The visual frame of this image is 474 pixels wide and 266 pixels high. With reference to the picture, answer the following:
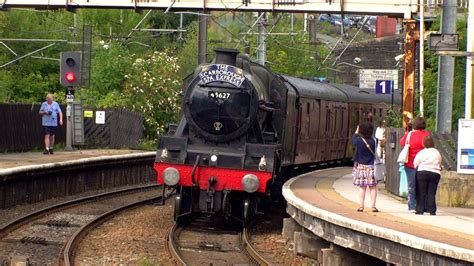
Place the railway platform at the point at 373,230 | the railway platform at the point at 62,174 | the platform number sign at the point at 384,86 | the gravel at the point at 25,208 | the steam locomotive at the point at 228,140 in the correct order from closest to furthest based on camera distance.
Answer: the railway platform at the point at 373,230 → the steam locomotive at the point at 228,140 → the gravel at the point at 25,208 → the railway platform at the point at 62,174 → the platform number sign at the point at 384,86

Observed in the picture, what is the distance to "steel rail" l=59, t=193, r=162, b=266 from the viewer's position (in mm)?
16078

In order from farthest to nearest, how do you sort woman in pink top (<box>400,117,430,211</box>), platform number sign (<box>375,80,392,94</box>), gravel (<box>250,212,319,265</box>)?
platform number sign (<box>375,80,392,94</box>) → gravel (<box>250,212,319,265</box>) → woman in pink top (<box>400,117,430,211</box>)

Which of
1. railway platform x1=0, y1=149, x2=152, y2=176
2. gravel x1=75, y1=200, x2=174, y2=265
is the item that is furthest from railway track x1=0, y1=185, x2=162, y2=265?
railway platform x1=0, y1=149, x2=152, y2=176

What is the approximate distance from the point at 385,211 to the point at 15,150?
16.9 meters

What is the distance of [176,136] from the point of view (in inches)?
814

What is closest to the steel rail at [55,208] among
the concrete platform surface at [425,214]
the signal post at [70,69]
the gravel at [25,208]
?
the gravel at [25,208]

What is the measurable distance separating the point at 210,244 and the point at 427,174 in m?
4.17

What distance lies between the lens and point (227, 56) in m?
21.0

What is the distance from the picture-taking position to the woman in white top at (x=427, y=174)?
53.6ft

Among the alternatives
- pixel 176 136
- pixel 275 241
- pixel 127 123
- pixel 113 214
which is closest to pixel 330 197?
pixel 275 241

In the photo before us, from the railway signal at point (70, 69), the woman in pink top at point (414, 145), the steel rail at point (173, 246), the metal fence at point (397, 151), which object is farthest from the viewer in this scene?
the railway signal at point (70, 69)

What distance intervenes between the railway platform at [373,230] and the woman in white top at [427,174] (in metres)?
0.24

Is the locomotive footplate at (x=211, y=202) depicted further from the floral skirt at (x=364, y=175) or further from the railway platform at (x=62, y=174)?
the railway platform at (x=62, y=174)

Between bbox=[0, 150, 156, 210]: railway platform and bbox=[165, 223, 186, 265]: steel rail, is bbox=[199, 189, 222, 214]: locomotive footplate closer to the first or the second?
bbox=[165, 223, 186, 265]: steel rail
